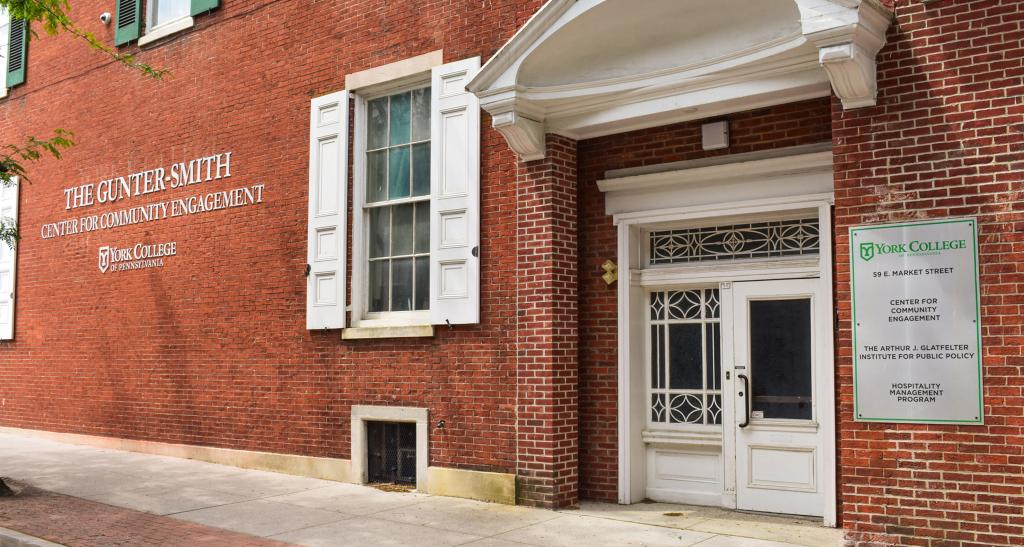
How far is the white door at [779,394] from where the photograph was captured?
7719mm

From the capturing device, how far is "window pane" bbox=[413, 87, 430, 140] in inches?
392

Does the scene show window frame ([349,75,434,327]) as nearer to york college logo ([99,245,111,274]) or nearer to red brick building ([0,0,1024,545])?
red brick building ([0,0,1024,545])

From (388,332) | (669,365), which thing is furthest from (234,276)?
(669,365)

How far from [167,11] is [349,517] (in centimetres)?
831

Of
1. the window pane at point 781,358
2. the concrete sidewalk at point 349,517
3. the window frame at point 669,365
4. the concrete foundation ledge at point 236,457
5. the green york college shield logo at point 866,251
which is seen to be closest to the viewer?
the green york college shield logo at point 866,251

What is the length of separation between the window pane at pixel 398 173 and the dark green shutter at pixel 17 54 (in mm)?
8436

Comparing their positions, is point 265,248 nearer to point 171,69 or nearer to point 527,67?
point 171,69

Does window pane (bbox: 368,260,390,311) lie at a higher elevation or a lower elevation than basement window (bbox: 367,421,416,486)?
higher

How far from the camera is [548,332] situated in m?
8.60

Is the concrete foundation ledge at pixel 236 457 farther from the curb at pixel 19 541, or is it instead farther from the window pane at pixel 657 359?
the window pane at pixel 657 359

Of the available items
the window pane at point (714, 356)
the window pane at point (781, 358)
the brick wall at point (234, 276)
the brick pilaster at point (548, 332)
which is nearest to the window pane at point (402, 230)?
the brick wall at point (234, 276)

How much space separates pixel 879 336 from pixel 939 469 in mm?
985

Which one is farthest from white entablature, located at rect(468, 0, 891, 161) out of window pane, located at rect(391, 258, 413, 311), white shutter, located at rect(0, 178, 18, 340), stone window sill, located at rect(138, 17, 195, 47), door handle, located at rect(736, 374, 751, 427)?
white shutter, located at rect(0, 178, 18, 340)

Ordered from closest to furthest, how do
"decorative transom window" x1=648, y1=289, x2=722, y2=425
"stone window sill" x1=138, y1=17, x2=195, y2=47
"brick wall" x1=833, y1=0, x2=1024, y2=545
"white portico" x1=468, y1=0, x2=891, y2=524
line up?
"brick wall" x1=833, y1=0, x2=1024, y2=545, "white portico" x1=468, y1=0, x2=891, y2=524, "decorative transom window" x1=648, y1=289, x2=722, y2=425, "stone window sill" x1=138, y1=17, x2=195, y2=47
